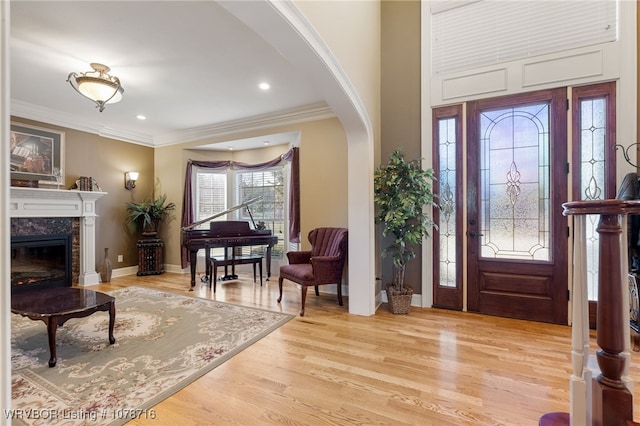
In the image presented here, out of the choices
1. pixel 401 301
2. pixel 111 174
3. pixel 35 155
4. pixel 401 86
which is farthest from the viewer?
pixel 111 174

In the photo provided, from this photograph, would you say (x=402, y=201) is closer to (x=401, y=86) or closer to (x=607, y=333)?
(x=401, y=86)

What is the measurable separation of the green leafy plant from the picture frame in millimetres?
4976

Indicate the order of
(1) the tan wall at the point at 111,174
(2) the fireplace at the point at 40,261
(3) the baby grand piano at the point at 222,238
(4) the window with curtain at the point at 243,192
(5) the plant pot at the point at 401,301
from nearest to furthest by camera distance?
(5) the plant pot at the point at 401,301 → (2) the fireplace at the point at 40,261 → (3) the baby grand piano at the point at 222,238 → (1) the tan wall at the point at 111,174 → (4) the window with curtain at the point at 243,192

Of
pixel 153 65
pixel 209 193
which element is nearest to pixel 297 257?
pixel 153 65

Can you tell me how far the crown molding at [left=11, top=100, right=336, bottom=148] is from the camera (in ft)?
14.3

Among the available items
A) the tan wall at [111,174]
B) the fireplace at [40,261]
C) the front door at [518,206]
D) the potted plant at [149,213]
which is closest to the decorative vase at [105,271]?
the tan wall at [111,174]

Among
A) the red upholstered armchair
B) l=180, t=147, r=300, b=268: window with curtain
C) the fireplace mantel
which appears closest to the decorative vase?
the fireplace mantel

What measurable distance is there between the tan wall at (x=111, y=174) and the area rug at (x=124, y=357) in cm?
217

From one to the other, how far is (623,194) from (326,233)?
3083 millimetres

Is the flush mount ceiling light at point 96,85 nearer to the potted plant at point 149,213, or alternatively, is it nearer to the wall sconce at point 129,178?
the wall sconce at point 129,178

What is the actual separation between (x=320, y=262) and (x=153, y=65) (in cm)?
297

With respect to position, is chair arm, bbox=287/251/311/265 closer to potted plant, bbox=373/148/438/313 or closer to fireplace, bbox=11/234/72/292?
potted plant, bbox=373/148/438/313

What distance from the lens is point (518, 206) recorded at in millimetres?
3238

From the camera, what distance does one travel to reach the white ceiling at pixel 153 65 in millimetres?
2482
